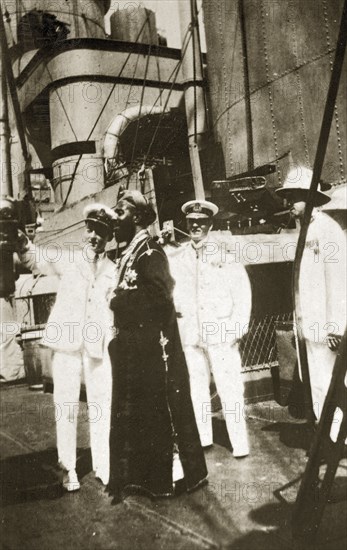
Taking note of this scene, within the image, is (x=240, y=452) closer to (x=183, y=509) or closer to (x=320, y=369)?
(x=320, y=369)

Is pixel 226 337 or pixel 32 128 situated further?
pixel 32 128

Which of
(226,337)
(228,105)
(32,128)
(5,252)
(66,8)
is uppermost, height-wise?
(66,8)

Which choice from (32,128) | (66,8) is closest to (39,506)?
(32,128)

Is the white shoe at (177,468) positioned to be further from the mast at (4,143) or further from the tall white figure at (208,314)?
the mast at (4,143)

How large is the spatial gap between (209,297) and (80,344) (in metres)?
1.43

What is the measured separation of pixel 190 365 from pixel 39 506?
183 centimetres

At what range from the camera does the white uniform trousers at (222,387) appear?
441 centimetres

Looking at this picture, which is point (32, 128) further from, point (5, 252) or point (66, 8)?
point (5, 252)

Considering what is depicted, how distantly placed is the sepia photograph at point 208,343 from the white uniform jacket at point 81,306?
1 cm

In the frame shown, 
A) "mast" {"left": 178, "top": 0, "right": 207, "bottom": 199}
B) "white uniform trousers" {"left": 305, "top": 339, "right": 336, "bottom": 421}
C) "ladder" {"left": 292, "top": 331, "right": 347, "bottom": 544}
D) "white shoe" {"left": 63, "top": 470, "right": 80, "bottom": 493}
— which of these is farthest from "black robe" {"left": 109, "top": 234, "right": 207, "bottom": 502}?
"mast" {"left": 178, "top": 0, "right": 207, "bottom": 199}

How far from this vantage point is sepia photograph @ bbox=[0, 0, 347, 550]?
117 inches

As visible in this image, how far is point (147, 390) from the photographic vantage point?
360 centimetres

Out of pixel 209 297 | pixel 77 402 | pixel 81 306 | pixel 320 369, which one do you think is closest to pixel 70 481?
pixel 77 402

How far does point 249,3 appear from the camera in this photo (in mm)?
8648
